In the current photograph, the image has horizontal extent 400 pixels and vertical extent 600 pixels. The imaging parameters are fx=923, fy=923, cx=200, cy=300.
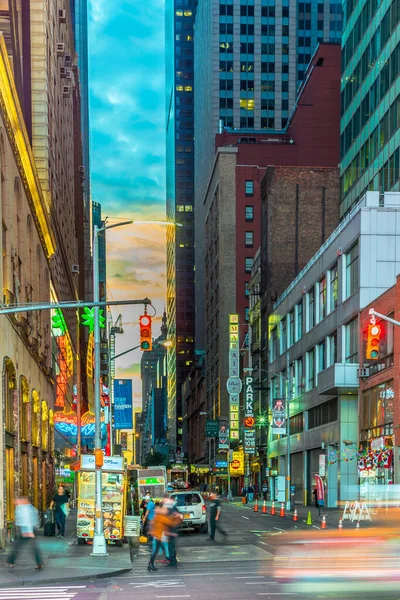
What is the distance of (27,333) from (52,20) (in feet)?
124

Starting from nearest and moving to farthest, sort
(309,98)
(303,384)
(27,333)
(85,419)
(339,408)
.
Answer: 1. (27,333)
2. (85,419)
3. (339,408)
4. (303,384)
5. (309,98)

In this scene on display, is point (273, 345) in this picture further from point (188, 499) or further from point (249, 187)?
point (249, 187)

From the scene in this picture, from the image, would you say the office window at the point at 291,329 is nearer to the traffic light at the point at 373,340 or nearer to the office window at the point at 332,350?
the office window at the point at 332,350

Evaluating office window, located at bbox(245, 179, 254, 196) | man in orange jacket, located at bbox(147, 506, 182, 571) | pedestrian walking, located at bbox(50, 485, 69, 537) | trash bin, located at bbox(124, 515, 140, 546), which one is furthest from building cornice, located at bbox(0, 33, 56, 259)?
office window, located at bbox(245, 179, 254, 196)

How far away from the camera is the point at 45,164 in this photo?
5903cm

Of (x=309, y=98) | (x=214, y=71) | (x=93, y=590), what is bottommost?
(x=93, y=590)

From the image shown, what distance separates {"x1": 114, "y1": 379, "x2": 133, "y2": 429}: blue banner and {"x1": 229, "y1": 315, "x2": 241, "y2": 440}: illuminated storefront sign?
45.8m

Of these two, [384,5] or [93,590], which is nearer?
[93,590]

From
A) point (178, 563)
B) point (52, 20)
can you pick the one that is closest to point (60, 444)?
point (52, 20)

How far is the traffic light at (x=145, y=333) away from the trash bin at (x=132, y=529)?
34.9 feet

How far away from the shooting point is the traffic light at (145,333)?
80.2 ft

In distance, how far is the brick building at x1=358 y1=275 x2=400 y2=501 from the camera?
48344 mm

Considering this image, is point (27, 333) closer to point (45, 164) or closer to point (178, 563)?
point (178, 563)

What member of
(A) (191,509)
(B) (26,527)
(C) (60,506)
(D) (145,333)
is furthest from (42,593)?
(A) (191,509)
